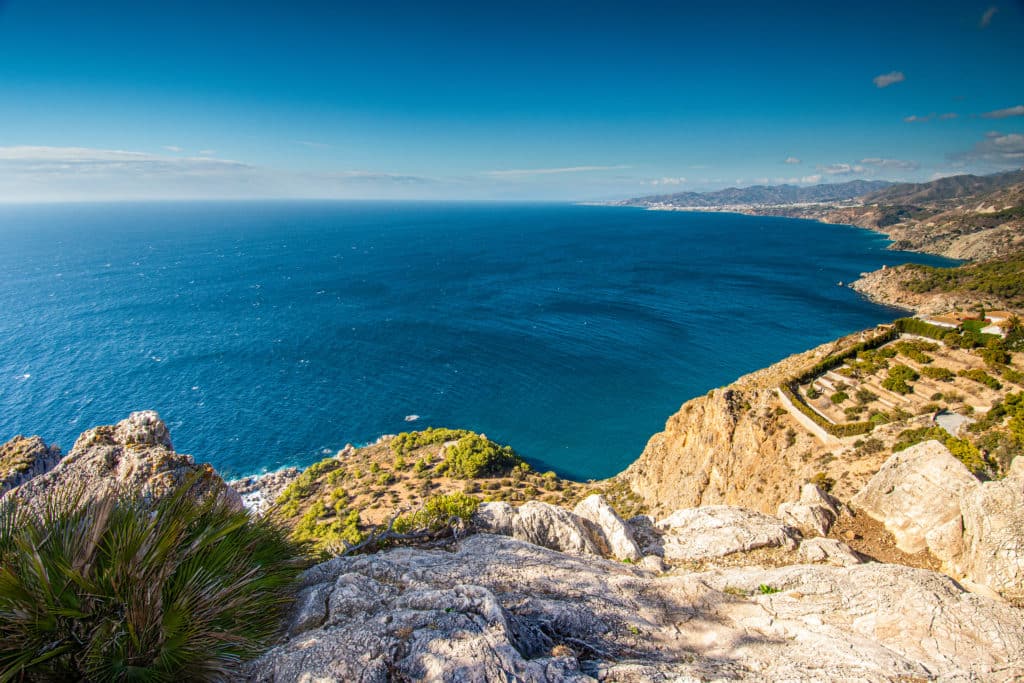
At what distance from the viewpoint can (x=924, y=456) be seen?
14.6 m

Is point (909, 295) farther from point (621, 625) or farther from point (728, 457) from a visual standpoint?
point (621, 625)

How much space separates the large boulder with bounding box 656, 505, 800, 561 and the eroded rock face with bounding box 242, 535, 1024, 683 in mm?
2554

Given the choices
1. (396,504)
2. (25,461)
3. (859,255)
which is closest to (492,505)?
(25,461)

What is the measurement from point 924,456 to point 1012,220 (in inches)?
7406

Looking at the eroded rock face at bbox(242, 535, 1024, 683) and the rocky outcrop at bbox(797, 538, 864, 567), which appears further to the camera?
the rocky outcrop at bbox(797, 538, 864, 567)

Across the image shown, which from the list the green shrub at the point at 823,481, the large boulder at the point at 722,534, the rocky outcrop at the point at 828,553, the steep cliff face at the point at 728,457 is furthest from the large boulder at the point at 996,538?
the steep cliff face at the point at 728,457

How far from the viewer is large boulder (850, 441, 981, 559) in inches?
511

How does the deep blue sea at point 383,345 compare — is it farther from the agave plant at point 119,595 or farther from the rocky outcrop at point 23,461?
the agave plant at point 119,595

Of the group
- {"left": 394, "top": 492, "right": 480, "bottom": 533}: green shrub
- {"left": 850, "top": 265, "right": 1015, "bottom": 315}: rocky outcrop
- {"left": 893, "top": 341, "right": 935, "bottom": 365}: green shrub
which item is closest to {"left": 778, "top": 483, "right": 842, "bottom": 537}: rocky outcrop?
{"left": 394, "top": 492, "right": 480, "bottom": 533}: green shrub

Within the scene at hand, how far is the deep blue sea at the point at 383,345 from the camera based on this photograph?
49188 mm

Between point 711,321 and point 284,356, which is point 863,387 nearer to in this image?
point 711,321

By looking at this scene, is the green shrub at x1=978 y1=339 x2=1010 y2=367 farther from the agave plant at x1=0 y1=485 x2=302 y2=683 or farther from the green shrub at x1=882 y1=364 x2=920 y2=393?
the agave plant at x1=0 y1=485 x2=302 y2=683

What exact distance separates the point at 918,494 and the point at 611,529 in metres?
9.89

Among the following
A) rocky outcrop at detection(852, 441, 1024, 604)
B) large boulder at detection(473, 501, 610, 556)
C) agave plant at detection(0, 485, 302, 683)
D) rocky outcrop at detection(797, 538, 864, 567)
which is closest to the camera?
agave plant at detection(0, 485, 302, 683)
